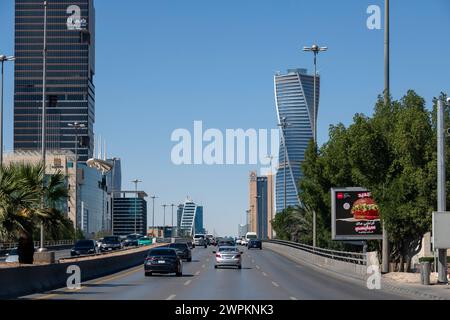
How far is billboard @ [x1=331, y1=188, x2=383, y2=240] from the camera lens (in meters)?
49.1

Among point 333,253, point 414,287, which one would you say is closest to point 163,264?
point 414,287

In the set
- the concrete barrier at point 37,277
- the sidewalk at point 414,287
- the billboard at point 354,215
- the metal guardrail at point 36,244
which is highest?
the billboard at point 354,215

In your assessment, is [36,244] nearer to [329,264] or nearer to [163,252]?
[329,264]

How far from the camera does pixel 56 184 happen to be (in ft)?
116

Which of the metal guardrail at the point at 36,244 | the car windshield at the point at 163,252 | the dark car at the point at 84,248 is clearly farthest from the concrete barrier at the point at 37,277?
the dark car at the point at 84,248

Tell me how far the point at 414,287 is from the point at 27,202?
54.0 feet

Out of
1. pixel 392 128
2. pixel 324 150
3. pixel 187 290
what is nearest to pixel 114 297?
pixel 187 290

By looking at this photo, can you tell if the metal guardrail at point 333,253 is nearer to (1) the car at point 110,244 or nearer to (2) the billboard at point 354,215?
(2) the billboard at point 354,215

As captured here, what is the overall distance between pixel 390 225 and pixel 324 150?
22168 millimetres

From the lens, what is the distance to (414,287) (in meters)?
30.9

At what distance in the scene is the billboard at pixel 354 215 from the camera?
49.1m

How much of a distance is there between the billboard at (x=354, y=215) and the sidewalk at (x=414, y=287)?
1050 centimetres

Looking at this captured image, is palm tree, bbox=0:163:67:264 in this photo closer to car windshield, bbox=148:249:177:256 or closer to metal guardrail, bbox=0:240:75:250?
car windshield, bbox=148:249:177:256
